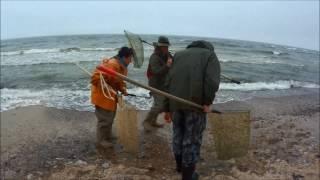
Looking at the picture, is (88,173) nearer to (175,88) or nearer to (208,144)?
(175,88)

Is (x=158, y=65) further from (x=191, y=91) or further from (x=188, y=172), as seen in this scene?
(x=188, y=172)

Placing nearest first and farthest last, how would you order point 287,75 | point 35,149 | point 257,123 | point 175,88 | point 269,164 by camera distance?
point 175,88, point 269,164, point 35,149, point 257,123, point 287,75

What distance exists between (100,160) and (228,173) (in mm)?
1912

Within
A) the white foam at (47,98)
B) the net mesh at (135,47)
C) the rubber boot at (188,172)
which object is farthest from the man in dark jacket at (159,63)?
the white foam at (47,98)

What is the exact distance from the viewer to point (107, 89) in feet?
21.0

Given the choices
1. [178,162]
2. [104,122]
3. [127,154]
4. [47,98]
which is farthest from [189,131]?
[47,98]

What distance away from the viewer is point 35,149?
698 cm

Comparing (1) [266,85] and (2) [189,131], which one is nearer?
(2) [189,131]

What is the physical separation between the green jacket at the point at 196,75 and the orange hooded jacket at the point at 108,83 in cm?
158

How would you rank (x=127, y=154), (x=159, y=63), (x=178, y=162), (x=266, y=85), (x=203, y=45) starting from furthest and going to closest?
(x=266, y=85) → (x=159, y=63) → (x=127, y=154) → (x=178, y=162) → (x=203, y=45)

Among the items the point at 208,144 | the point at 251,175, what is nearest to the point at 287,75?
the point at 208,144

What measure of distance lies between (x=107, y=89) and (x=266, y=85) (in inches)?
418

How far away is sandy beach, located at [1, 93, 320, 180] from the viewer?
5680 millimetres

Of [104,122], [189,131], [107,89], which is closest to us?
[189,131]
